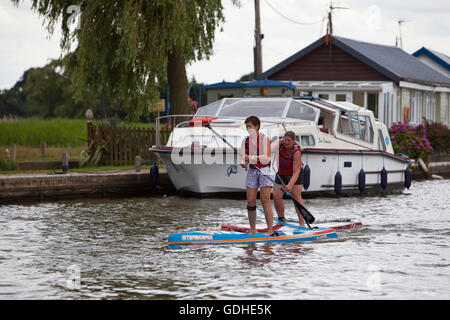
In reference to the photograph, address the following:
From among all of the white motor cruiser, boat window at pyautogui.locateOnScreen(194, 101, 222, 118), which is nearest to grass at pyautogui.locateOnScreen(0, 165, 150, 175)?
the white motor cruiser

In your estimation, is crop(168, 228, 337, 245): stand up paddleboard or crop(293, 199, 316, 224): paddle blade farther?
crop(293, 199, 316, 224): paddle blade

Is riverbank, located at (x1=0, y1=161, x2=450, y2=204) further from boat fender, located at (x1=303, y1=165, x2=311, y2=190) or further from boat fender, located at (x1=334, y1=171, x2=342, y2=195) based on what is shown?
boat fender, located at (x1=334, y1=171, x2=342, y2=195)

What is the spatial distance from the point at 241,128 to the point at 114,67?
6614mm

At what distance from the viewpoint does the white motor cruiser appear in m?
18.3

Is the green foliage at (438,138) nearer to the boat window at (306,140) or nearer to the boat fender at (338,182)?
the boat fender at (338,182)

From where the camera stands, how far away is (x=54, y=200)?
1873cm

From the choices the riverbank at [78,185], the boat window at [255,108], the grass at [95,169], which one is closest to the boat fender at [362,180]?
the boat window at [255,108]

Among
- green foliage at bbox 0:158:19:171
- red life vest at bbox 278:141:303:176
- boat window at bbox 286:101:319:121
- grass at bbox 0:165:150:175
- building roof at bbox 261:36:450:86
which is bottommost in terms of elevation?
grass at bbox 0:165:150:175

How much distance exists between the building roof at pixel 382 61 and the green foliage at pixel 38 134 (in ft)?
32.6

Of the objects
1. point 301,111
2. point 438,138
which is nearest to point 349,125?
point 301,111

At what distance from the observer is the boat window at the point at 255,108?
20.0 m

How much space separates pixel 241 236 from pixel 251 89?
19251 mm

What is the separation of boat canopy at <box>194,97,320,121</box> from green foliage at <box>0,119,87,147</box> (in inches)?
393
